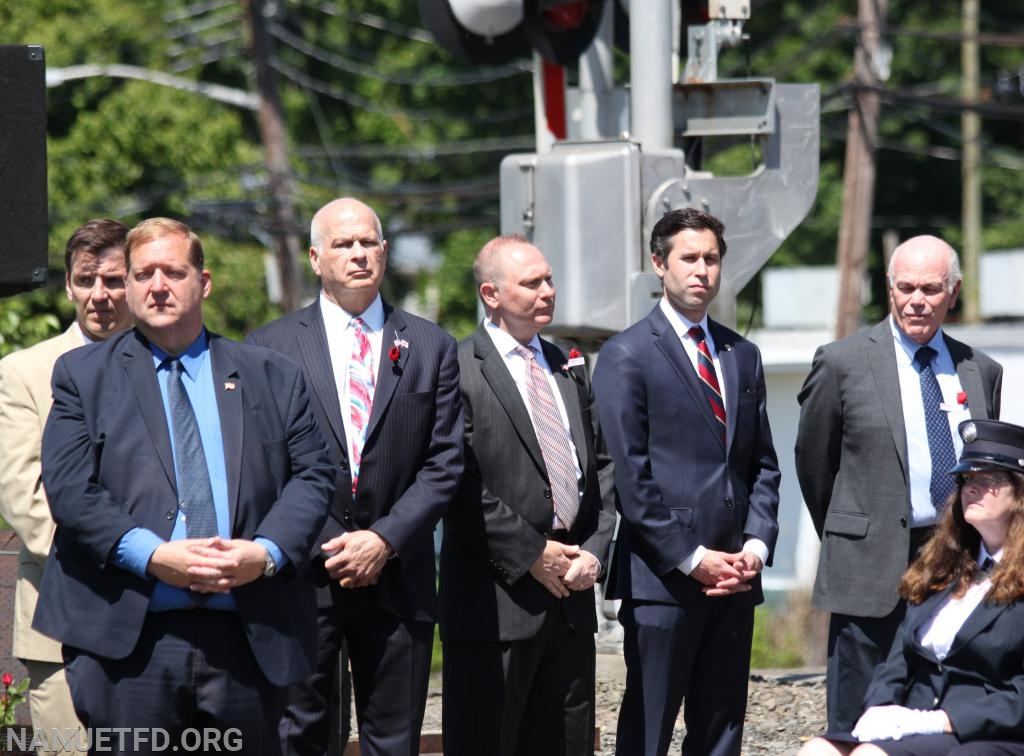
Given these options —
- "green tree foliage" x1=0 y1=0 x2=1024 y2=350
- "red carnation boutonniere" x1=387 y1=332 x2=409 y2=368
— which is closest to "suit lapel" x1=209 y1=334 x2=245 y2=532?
"red carnation boutonniere" x1=387 y1=332 x2=409 y2=368

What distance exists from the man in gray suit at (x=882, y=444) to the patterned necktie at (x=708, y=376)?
0.45 metres

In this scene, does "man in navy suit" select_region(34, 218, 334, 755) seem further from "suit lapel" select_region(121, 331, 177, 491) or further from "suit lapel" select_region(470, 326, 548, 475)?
"suit lapel" select_region(470, 326, 548, 475)

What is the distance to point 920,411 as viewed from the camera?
20.7 ft

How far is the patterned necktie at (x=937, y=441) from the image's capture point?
6219 mm

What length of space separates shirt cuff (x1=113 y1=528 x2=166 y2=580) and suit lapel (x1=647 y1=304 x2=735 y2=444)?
2.13m

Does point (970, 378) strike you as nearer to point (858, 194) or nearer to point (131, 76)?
point (858, 194)

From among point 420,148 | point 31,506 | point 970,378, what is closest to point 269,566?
point 31,506

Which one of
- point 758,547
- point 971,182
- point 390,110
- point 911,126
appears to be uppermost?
point 390,110

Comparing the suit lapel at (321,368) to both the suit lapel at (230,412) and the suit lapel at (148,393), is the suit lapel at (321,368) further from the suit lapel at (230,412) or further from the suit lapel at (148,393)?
the suit lapel at (148,393)

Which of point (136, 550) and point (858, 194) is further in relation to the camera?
point (858, 194)

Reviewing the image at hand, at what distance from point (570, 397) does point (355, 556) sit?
3.79 feet

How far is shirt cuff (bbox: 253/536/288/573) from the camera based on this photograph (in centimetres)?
484

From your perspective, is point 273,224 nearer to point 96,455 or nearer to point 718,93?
point 718,93

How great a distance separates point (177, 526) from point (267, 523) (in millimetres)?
259
